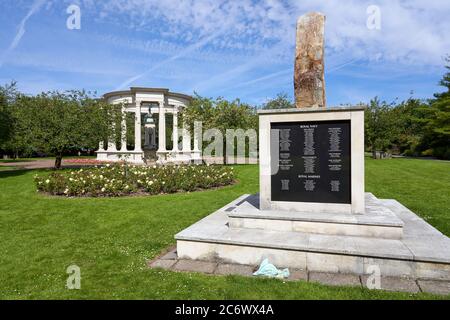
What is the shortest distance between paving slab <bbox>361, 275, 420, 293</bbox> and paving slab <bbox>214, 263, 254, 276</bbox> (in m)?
1.85

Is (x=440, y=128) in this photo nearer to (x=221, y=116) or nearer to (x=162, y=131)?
(x=221, y=116)

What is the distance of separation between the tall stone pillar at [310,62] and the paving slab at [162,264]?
4.67 metres

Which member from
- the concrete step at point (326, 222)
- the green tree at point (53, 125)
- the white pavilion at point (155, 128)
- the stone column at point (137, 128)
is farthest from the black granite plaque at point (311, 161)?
the stone column at point (137, 128)

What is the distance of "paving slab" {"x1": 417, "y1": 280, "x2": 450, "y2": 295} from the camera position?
4.36m

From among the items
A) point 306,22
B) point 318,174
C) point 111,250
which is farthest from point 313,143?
point 111,250

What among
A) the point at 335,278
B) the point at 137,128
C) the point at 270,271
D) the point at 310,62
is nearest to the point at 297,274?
the point at 270,271

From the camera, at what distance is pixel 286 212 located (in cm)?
681

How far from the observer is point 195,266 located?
18.2 feet

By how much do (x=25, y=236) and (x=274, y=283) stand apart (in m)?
6.46

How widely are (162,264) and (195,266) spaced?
64cm

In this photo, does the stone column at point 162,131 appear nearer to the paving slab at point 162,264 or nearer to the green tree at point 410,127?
the green tree at point 410,127

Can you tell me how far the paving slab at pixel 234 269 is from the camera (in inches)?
205

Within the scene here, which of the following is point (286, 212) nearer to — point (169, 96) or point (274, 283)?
point (274, 283)

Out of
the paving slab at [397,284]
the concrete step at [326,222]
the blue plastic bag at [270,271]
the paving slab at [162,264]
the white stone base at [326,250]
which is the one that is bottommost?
the paving slab at [162,264]
